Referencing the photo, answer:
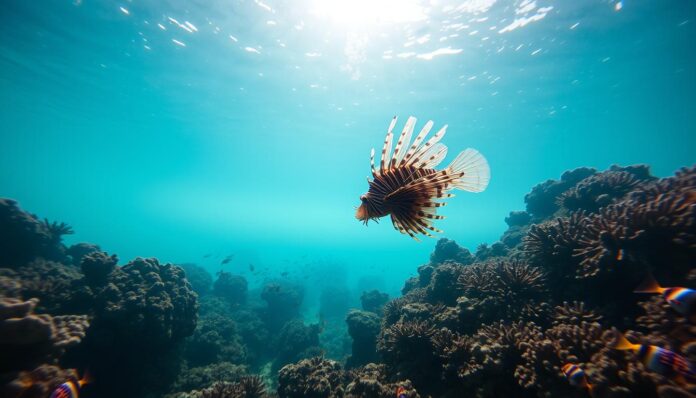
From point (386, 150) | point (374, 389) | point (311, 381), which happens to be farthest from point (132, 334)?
point (386, 150)

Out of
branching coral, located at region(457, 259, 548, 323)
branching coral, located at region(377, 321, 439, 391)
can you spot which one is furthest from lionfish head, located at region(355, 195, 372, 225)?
branching coral, located at region(457, 259, 548, 323)

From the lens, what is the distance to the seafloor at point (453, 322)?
3.68m

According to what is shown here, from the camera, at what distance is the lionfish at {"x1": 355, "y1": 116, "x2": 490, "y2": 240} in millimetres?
3091

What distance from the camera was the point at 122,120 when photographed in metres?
32.5

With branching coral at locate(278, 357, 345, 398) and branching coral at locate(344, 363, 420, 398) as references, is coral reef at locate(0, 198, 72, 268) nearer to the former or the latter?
branching coral at locate(278, 357, 345, 398)

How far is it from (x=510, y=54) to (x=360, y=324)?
18061 millimetres

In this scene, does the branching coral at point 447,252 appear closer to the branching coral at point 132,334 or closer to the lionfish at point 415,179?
the lionfish at point 415,179

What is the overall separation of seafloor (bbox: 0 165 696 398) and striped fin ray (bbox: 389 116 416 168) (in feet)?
10.6

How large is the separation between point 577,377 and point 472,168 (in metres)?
2.58

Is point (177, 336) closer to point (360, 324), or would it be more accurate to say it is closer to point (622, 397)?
point (360, 324)

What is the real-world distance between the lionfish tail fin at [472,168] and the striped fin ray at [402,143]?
63 cm

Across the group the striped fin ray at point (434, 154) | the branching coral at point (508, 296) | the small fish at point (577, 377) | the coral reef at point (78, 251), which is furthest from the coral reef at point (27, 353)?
the coral reef at point (78, 251)

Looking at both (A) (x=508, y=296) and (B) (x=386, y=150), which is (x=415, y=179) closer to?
(B) (x=386, y=150)

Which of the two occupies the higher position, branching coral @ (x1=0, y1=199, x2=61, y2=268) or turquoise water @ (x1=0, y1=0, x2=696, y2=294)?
turquoise water @ (x1=0, y1=0, x2=696, y2=294)
